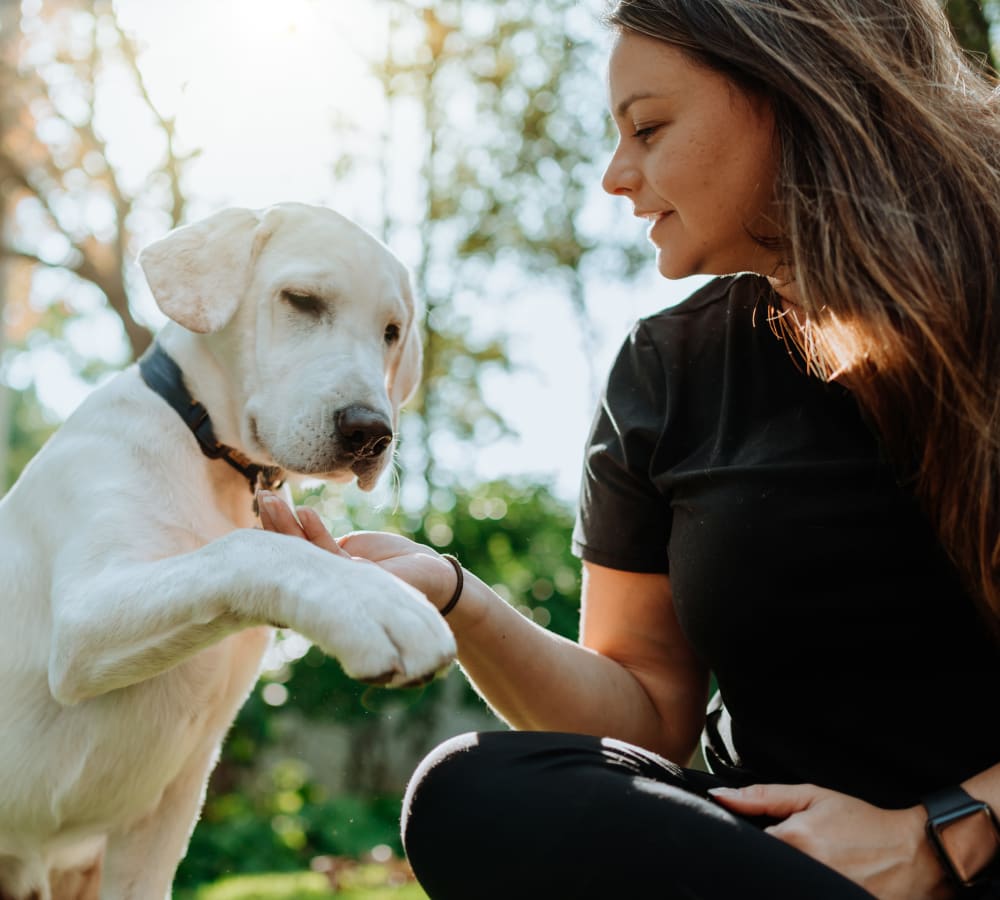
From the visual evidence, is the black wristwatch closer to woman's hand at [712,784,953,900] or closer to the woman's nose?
woman's hand at [712,784,953,900]

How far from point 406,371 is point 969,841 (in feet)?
5.45

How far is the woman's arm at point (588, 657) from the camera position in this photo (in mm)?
1988

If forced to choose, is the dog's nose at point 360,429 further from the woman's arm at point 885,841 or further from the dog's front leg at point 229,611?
the woman's arm at point 885,841

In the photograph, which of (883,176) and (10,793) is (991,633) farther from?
(10,793)

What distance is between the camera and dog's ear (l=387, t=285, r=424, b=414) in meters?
2.64

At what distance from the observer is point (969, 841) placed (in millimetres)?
1495

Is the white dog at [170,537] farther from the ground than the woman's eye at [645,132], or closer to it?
closer to it

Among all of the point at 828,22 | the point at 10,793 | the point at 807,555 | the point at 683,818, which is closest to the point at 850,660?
the point at 807,555

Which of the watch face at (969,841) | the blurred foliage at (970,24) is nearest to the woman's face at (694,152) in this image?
the watch face at (969,841)

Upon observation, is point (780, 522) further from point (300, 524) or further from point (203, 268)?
point (203, 268)

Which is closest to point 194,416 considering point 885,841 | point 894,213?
point 894,213

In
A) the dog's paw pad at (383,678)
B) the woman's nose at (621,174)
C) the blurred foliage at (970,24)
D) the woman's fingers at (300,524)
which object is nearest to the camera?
the dog's paw pad at (383,678)

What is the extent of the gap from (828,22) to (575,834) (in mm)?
1408

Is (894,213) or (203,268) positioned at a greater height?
(894,213)
